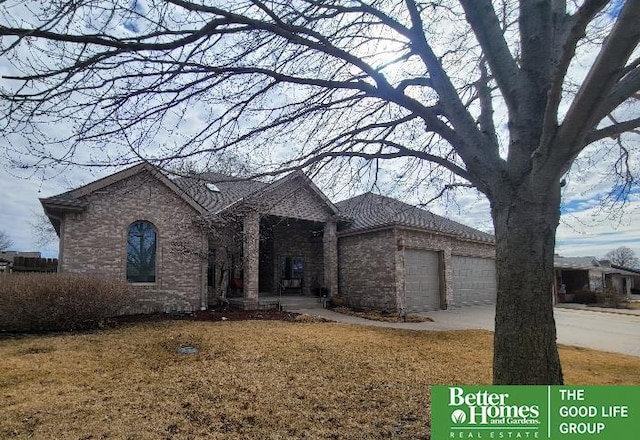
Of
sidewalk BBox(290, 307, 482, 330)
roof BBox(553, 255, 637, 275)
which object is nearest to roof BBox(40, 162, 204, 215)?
sidewalk BBox(290, 307, 482, 330)

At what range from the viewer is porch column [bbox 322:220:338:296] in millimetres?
17578

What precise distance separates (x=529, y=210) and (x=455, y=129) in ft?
3.53

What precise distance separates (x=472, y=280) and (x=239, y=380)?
16.0 metres

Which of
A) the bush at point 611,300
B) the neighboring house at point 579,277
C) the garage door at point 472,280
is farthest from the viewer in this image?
the neighboring house at point 579,277

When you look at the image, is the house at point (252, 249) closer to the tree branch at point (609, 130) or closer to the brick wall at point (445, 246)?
the brick wall at point (445, 246)

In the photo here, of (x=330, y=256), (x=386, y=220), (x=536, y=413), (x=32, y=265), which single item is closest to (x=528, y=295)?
(x=536, y=413)

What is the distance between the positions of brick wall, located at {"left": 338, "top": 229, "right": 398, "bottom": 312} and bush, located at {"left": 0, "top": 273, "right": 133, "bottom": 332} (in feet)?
31.8

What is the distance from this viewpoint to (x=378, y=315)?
1445 cm

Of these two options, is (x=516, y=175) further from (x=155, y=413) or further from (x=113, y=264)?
(x=113, y=264)

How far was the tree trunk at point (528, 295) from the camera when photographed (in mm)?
3033

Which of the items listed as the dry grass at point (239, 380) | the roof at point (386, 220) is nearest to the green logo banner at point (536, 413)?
the dry grass at point (239, 380)

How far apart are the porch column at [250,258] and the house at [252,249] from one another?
0.13 feet

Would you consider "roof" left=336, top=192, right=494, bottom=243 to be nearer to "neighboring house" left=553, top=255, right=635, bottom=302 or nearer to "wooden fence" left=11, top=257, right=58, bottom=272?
"neighboring house" left=553, top=255, right=635, bottom=302

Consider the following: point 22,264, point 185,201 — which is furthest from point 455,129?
point 22,264
